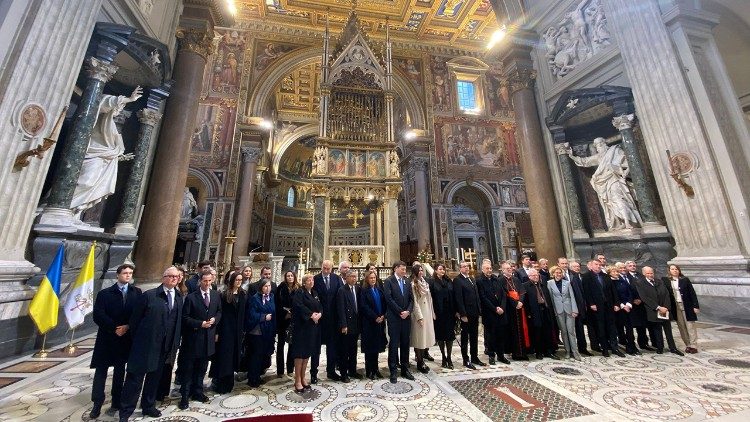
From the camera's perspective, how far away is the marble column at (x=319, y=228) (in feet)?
37.5

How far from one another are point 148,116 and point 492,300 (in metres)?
7.48

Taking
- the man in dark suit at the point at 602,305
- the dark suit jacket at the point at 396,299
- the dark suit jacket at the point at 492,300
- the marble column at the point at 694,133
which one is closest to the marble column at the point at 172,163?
the dark suit jacket at the point at 396,299

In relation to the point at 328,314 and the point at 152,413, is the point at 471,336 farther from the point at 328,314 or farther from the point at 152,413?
the point at 152,413

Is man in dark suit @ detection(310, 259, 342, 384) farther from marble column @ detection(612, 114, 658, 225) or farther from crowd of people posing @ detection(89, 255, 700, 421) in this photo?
marble column @ detection(612, 114, 658, 225)

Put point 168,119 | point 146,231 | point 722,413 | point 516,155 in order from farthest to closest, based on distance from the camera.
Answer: point 516,155 → point 168,119 → point 146,231 → point 722,413

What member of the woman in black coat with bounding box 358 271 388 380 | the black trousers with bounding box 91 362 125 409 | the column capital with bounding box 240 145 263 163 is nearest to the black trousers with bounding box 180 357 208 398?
the black trousers with bounding box 91 362 125 409

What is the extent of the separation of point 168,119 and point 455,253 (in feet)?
41.3

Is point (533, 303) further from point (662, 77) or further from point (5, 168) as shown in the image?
point (5, 168)

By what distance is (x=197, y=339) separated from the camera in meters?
2.89

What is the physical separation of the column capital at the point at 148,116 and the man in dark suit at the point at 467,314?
6.84 meters

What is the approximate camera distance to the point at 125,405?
7.88 feet

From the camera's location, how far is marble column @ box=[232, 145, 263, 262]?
1375cm

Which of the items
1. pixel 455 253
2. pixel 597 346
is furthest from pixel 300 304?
pixel 455 253

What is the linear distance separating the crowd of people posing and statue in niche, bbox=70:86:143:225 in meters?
2.46
